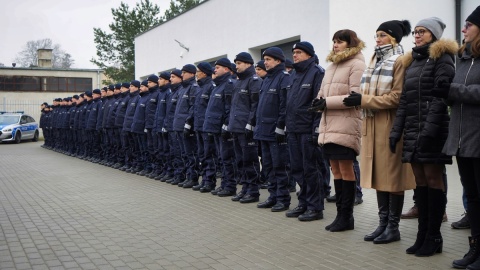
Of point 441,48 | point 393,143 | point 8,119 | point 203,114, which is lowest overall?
point 8,119

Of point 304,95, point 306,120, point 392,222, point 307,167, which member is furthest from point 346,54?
point 392,222

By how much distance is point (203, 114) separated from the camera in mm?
10781

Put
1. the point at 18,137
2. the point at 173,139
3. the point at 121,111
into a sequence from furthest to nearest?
the point at 18,137
the point at 121,111
the point at 173,139

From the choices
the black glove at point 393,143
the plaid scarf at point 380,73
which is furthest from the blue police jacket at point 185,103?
the black glove at point 393,143

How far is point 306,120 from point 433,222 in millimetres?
2498

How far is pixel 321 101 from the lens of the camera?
663 cm

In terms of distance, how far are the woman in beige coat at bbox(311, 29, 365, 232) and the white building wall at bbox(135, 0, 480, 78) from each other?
1000 cm

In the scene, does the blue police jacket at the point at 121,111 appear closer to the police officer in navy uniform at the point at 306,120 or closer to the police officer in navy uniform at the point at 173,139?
the police officer in navy uniform at the point at 173,139

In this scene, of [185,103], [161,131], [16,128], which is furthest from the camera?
[16,128]

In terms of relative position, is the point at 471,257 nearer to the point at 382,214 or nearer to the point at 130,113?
the point at 382,214

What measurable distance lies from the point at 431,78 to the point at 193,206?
4.66 m

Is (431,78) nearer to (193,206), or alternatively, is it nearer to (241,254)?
(241,254)

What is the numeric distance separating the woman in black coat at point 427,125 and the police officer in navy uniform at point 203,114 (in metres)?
5.40

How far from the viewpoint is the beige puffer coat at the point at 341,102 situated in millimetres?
6633
